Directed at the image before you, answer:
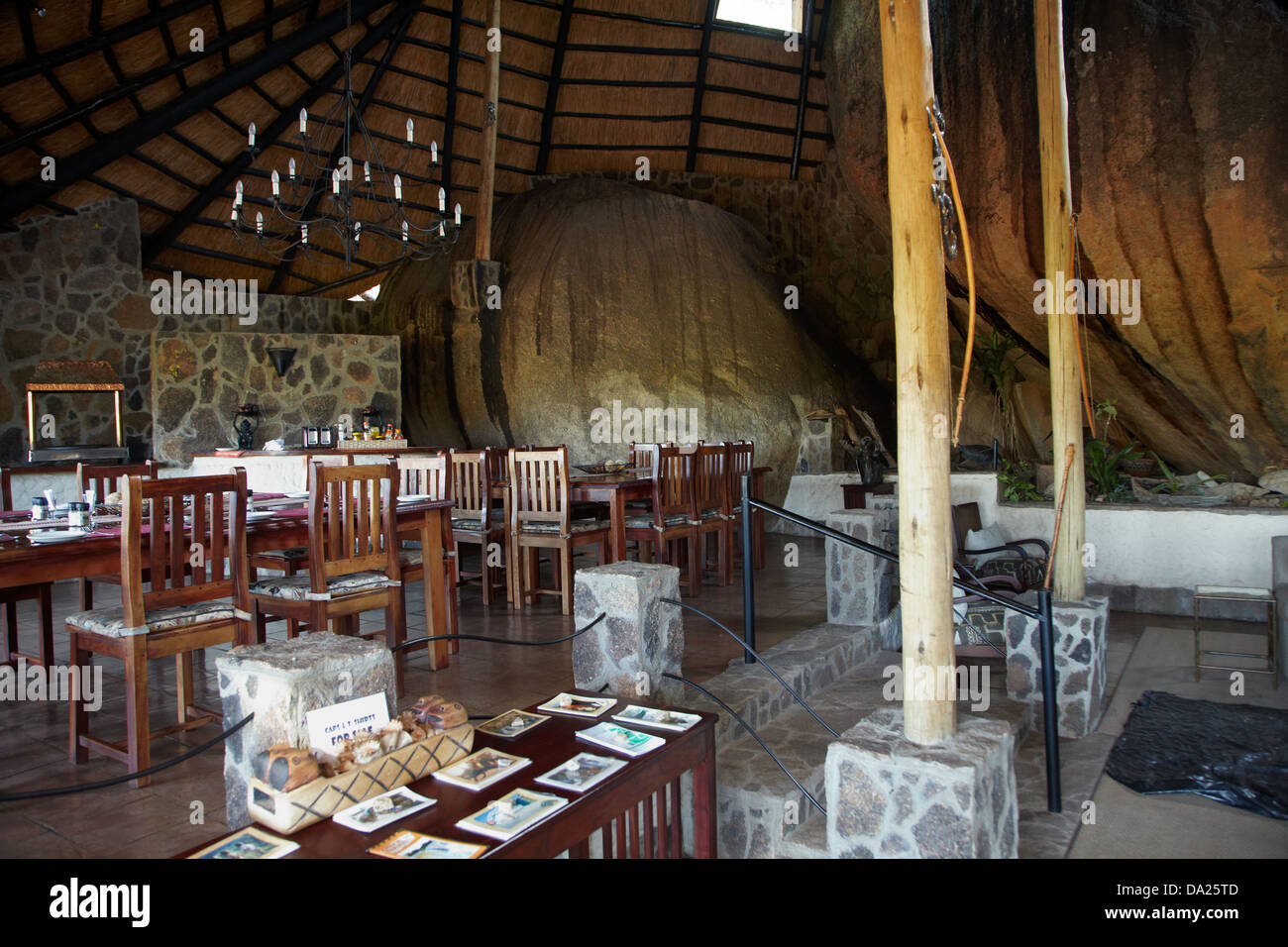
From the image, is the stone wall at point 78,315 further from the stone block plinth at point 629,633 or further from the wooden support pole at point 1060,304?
the wooden support pole at point 1060,304

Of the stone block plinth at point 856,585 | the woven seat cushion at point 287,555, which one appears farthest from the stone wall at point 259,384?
the stone block plinth at point 856,585

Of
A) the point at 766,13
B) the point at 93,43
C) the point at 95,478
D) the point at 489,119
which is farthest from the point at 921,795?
the point at 766,13

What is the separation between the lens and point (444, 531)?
4.03m

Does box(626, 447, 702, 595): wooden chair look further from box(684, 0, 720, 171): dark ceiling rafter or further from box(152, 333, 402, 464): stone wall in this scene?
box(684, 0, 720, 171): dark ceiling rafter

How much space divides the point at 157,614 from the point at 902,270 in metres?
2.56

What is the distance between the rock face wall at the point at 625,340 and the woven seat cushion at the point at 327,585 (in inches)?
226

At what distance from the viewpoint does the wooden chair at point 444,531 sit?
3793 millimetres

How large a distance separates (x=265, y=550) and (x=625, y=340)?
660 centimetres

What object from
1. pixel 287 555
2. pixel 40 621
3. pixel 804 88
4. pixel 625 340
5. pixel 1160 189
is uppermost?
pixel 804 88

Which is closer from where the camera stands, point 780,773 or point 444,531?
point 780,773

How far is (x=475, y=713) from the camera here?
10.0 feet

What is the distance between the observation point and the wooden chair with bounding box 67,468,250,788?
2.69m

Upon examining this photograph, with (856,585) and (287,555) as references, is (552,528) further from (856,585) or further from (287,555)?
(856,585)
